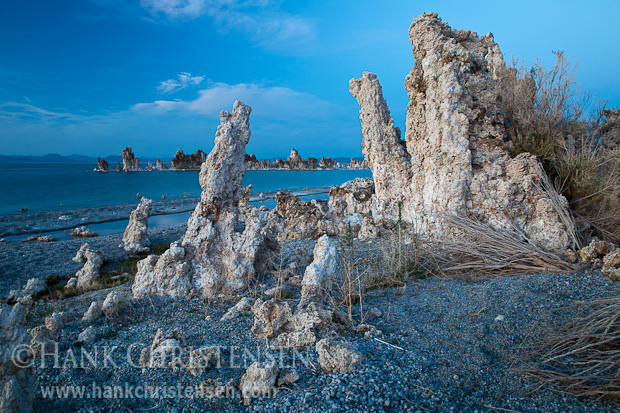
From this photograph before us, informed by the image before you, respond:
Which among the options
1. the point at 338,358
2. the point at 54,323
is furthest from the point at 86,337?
the point at 338,358

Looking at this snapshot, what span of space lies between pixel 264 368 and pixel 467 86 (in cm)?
701

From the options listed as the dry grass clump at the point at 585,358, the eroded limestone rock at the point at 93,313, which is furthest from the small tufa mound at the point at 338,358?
the eroded limestone rock at the point at 93,313

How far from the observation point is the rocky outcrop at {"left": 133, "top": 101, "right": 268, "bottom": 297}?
514 centimetres

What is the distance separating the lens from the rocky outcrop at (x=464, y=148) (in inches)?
234

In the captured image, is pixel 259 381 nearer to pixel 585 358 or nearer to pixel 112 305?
pixel 585 358

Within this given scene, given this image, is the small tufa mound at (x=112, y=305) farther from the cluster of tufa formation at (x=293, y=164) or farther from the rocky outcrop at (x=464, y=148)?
the cluster of tufa formation at (x=293, y=164)

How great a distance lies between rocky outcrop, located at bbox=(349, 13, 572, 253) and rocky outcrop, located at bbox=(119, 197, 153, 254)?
30.0 ft

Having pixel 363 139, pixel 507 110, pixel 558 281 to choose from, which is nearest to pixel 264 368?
pixel 558 281

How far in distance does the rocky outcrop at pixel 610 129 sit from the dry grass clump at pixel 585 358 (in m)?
5.92

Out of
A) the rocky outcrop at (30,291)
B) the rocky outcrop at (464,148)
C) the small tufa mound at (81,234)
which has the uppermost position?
the rocky outcrop at (464,148)

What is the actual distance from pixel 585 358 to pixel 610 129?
7.24 metres

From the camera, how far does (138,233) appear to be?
1171cm

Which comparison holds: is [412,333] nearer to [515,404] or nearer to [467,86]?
[515,404]

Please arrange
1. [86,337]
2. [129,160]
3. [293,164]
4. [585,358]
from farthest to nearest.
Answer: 1. [293,164]
2. [129,160]
3. [86,337]
4. [585,358]
